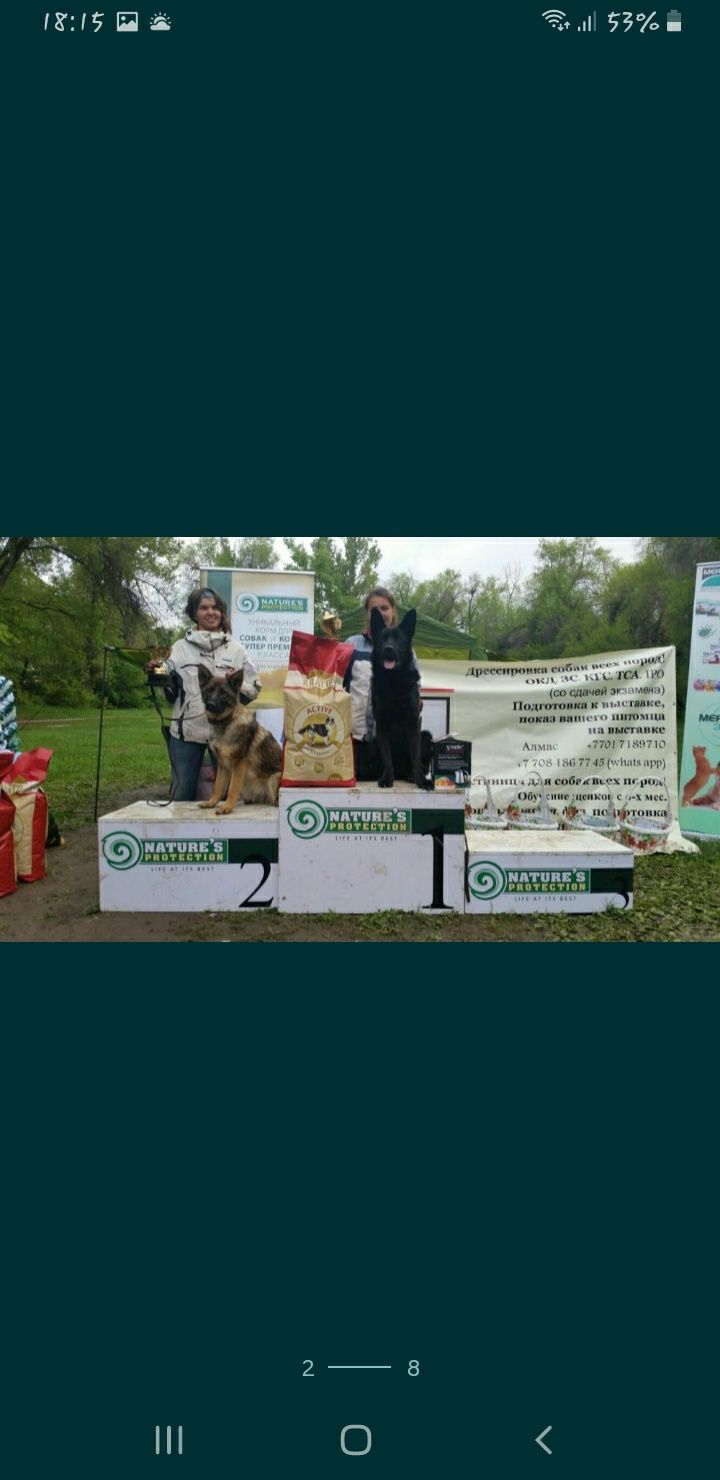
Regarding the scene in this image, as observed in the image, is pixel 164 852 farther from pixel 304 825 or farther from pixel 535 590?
pixel 535 590

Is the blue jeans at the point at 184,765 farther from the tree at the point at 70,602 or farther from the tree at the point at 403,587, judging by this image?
the tree at the point at 403,587

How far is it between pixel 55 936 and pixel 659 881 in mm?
4259

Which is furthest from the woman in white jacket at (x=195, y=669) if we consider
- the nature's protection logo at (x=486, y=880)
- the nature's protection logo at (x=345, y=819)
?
the nature's protection logo at (x=486, y=880)

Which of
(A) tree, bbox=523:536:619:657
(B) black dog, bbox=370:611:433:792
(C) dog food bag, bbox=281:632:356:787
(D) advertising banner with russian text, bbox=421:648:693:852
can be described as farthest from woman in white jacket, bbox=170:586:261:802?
(A) tree, bbox=523:536:619:657

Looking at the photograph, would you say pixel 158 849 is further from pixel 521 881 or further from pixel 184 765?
pixel 521 881

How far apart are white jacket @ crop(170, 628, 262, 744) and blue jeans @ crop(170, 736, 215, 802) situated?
87mm

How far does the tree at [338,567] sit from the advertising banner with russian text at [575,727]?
1.08 metres

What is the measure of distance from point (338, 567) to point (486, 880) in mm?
3778

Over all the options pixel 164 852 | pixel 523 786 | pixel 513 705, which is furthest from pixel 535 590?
pixel 164 852

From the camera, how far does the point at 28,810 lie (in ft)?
17.8

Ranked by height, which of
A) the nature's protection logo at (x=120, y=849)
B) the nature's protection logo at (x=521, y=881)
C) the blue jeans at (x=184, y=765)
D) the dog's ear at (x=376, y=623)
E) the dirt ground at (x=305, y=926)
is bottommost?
the dirt ground at (x=305, y=926)

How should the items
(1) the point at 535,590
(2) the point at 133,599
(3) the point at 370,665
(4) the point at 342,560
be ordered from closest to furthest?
(3) the point at 370,665, (2) the point at 133,599, (4) the point at 342,560, (1) the point at 535,590

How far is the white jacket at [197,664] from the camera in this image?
5.51 meters

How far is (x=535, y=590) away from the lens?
7945 mm
